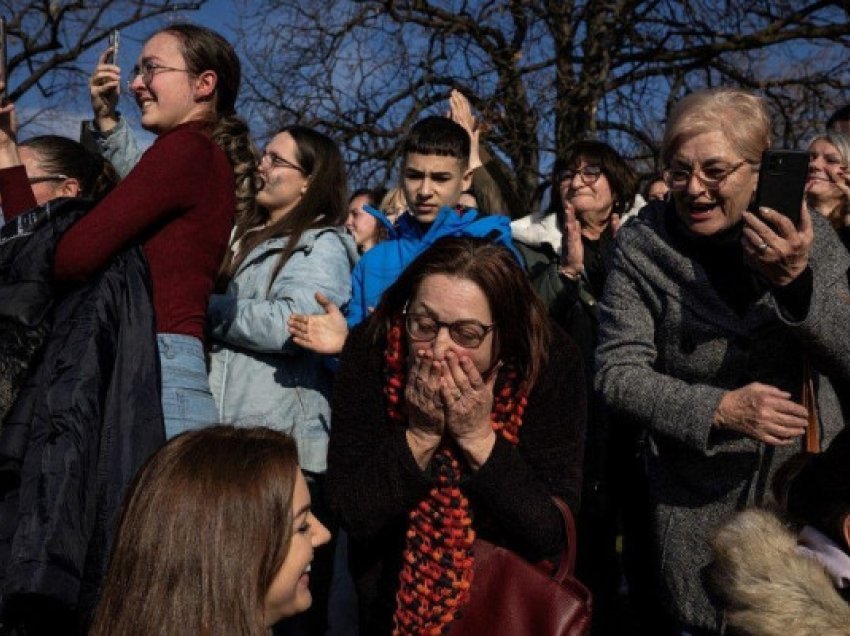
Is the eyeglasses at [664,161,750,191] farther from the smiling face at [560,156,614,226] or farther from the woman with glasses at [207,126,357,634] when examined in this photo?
the smiling face at [560,156,614,226]

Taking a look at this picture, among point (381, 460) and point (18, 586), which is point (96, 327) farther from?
point (381, 460)

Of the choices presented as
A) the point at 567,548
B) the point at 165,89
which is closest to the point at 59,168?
the point at 165,89

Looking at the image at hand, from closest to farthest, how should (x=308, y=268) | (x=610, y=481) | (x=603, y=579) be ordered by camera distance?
(x=308, y=268) → (x=610, y=481) → (x=603, y=579)

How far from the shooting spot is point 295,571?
1869 mm

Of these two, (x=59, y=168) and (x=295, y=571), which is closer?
(x=295, y=571)

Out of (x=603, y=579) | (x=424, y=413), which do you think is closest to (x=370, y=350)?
(x=424, y=413)

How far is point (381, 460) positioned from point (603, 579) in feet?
7.39

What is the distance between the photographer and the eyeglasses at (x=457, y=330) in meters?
2.34

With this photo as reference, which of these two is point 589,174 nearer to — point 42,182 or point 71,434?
point 42,182

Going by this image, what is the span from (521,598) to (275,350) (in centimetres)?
126

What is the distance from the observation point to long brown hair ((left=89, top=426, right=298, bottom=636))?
170cm

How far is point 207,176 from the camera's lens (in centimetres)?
260

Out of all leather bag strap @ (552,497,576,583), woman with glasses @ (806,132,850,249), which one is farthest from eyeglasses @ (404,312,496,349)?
woman with glasses @ (806,132,850,249)

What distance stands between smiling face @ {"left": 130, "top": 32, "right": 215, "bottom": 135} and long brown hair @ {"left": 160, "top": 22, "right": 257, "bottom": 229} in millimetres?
28
